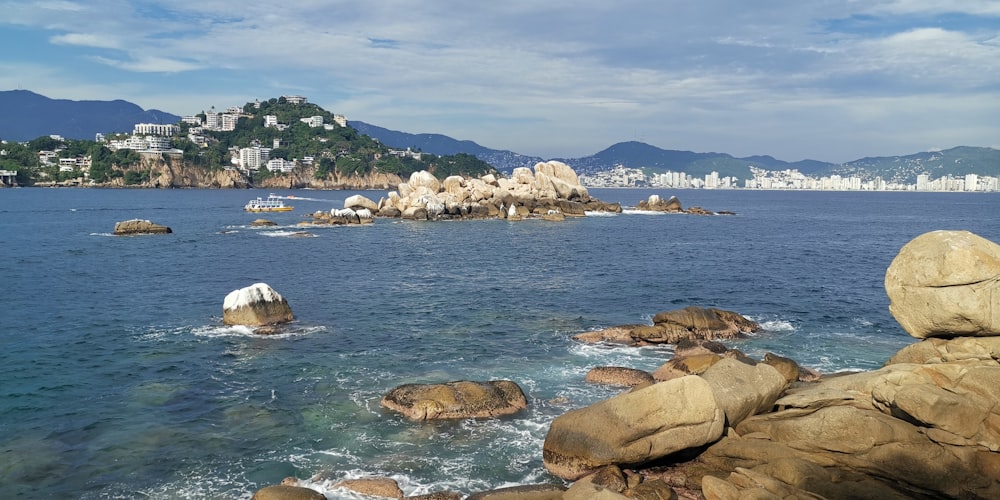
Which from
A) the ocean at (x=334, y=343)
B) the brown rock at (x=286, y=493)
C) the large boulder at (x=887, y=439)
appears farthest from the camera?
the ocean at (x=334, y=343)

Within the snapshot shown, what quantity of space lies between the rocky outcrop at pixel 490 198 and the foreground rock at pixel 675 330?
69117mm

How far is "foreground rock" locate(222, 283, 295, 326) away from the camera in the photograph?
31047 mm

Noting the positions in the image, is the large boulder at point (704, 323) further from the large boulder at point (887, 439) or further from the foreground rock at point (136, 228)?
the foreground rock at point (136, 228)

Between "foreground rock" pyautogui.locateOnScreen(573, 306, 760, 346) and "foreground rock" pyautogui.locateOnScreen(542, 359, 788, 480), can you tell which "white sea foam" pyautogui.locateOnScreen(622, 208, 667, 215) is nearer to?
"foreground rock" pyautogui.locateOnScreen(573, 306, 760, 346)

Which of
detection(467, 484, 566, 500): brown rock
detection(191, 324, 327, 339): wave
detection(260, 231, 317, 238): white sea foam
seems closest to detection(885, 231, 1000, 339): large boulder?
detection(467, 484, 566, 500): brown rock

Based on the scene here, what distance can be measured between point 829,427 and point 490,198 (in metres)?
94.1

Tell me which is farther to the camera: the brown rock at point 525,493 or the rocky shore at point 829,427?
the brown rock at point 525,493

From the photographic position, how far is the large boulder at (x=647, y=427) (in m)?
15.2

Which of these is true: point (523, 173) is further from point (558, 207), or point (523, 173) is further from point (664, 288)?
point (664, 288)

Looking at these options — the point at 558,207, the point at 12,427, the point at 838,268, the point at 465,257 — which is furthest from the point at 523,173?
the point at 12,427

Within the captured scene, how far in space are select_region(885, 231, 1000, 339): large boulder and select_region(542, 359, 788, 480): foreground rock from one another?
578cm

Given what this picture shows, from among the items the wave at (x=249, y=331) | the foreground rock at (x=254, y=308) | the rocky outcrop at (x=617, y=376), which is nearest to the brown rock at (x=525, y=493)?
the rocky outcrop at (x=617, y=376)

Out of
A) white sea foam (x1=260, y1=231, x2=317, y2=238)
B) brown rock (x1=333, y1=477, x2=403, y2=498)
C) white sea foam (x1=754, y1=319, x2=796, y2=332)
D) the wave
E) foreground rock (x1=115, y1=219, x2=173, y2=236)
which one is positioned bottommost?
brown rock (x1=333, y1=477, x2=403, y2=498)

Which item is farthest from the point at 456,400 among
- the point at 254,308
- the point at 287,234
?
the point at 287,234
